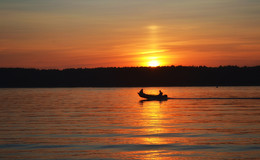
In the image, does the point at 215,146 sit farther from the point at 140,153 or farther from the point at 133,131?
the point at 133,131

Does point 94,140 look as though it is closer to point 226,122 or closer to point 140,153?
point 140,153

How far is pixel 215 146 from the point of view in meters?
23.6

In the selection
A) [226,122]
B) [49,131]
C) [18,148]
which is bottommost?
[18,148]

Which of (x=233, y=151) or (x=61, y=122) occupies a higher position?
(x=61, y=122)

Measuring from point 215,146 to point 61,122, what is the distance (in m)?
17.9

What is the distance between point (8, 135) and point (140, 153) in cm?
1148

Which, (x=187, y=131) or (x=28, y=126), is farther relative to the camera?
(x=28, y=126)

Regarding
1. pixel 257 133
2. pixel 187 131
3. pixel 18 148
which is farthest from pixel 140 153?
pixel 257 133

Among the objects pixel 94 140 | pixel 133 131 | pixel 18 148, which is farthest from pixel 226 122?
pixel 18 148

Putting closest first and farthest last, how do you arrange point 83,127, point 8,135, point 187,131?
1. point 8,135
2. point 187,131
3. point 83,127

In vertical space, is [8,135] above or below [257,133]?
below

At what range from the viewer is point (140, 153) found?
21469 millimetres

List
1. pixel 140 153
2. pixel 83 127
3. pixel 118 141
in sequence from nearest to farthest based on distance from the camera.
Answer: pixel 140 153 < pixel 118 141 < pixel 83 127

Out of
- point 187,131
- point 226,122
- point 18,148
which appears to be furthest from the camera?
point 226,122
